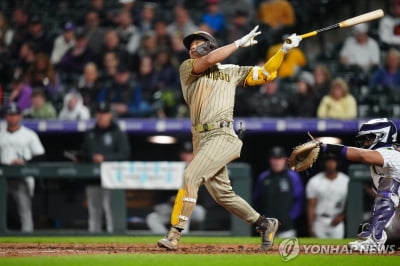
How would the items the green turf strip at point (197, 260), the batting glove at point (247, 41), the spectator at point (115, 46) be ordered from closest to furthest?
the green turf strip at point (197, 260) < the batting glove at point (247, 41) < the spectator at point (115, 46)

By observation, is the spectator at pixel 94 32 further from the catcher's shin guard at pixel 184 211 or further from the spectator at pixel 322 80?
the catcher's shin guard at pixel 184 211

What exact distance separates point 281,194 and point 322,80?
78.0 inches

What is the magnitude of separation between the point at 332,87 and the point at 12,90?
477 centimetres

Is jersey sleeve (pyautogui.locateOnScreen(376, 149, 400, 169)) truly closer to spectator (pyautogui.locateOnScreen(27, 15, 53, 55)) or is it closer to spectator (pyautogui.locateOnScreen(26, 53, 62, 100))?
spectator (pyautogui.locateOnScreen(26, 53, 62, 100))

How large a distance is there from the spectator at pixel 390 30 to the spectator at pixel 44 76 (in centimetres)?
473

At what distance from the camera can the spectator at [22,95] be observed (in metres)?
14.0

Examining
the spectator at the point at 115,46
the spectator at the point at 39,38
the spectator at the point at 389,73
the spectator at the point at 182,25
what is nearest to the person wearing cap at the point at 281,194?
the spectator at the point at 389,73

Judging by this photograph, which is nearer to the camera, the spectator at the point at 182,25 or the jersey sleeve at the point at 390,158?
the jersey sleeve at the point at 390,158

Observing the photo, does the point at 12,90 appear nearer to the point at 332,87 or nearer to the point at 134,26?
the point at 134,26

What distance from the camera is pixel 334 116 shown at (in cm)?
1284

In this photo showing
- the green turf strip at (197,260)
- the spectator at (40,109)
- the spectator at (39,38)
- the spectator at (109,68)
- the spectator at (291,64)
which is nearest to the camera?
the green turf strip at (197,260)

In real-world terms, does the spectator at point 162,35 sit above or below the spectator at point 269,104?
above

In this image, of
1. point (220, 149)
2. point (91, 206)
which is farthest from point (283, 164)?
point (220, 149)

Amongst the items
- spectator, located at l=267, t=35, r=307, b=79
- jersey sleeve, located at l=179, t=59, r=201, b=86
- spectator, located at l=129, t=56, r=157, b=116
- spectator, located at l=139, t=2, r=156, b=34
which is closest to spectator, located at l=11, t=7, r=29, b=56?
spectator, located at l=139, t=2, r=156, b=34
